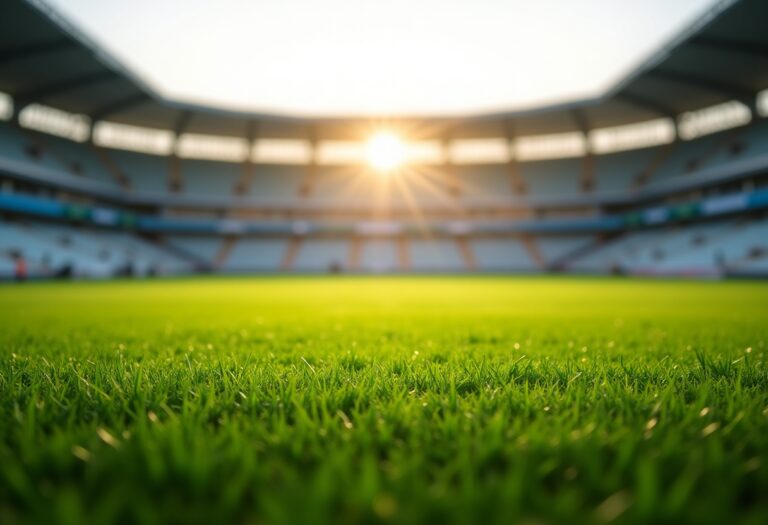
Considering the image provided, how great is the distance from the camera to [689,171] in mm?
34031

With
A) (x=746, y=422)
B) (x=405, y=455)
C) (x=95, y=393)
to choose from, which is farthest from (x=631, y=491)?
(x=95, y=393)

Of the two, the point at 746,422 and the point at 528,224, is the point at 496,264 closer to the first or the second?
the point at 528,224

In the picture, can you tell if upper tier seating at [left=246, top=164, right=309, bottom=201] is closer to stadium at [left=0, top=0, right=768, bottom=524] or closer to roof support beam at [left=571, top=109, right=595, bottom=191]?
stadium at [left=0, top=0, right=768, bottom=524]

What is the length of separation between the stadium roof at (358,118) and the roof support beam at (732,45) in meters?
0.05

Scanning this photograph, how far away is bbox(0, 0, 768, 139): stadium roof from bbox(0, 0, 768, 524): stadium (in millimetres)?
252

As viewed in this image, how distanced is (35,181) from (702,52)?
166ft

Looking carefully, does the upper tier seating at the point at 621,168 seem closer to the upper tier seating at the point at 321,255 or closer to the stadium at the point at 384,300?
the stadium at the point at 384,300

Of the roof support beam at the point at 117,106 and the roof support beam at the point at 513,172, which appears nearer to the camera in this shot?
the roof support beam at the point at 117,106

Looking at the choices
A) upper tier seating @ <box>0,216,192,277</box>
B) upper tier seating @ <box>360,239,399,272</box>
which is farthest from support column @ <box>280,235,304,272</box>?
upper tier seating @ <box>0,216,192,277</box>

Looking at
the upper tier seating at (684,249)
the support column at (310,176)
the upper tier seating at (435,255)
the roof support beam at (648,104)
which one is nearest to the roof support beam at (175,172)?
the support column at (310,176)

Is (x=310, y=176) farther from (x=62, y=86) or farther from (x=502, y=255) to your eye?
(x=502, y=255)

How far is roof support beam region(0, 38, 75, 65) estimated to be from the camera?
2289 centimetres

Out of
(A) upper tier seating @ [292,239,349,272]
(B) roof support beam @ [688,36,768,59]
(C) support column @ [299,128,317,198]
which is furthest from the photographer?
(C) support column @ [299,128,317,198]

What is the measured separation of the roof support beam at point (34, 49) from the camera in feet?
75.1
